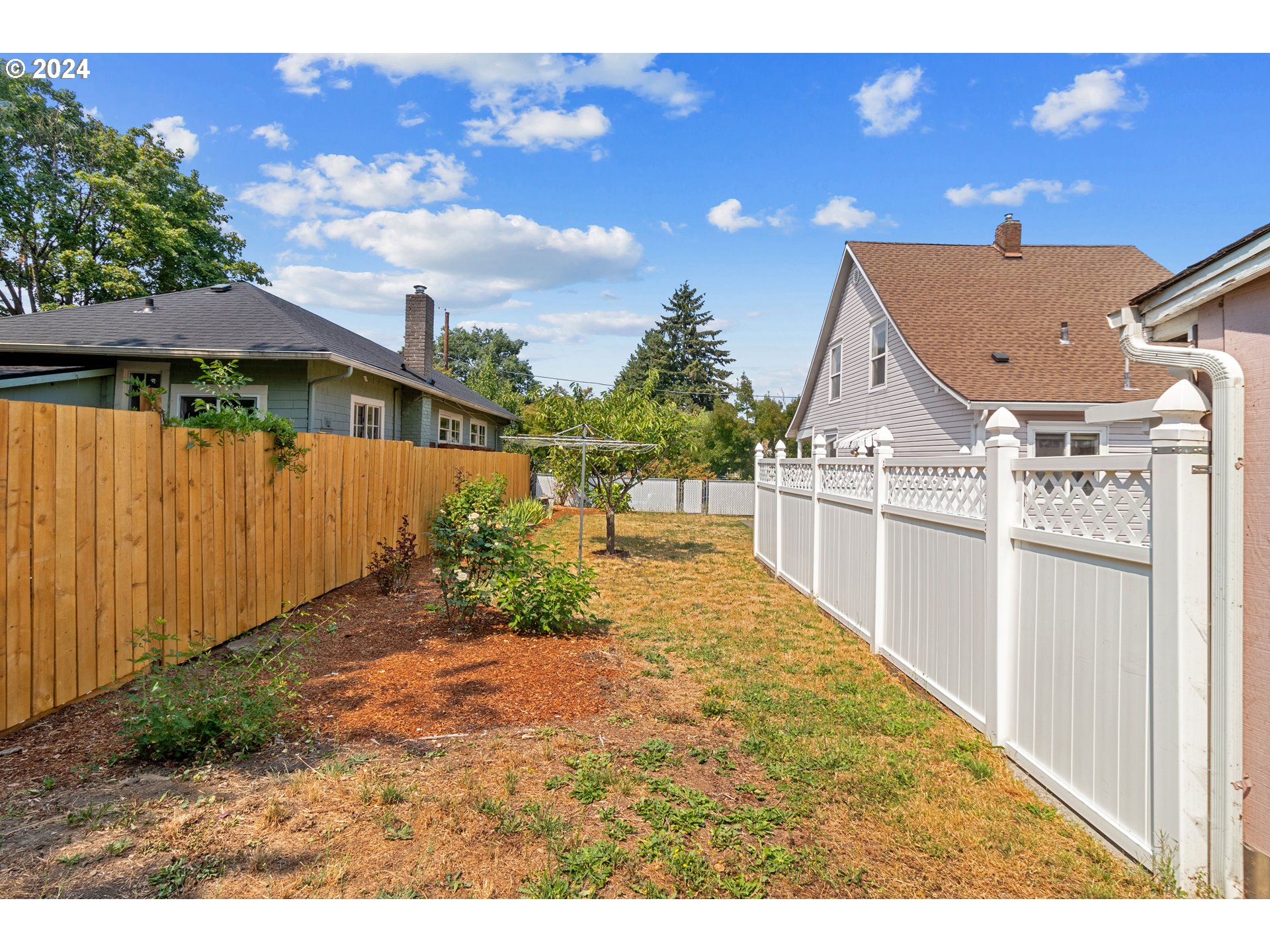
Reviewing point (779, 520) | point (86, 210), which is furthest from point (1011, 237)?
point (86, 210)

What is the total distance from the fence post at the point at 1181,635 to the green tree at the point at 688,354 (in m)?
45.8

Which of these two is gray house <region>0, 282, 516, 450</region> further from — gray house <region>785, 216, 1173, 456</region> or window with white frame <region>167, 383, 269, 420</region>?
gray house <region>785, 216, 1173, 456</region>

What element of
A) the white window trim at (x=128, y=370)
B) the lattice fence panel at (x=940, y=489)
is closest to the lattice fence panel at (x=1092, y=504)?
the lattice fence panel at (x=940, y=489)

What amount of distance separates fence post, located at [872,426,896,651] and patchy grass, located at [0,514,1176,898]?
55.1 inches

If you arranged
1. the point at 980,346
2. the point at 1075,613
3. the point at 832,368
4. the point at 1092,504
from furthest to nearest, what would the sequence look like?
the point at 832,368 < the point at 980,346 < the point at 1075,613 < the point at 1092,504

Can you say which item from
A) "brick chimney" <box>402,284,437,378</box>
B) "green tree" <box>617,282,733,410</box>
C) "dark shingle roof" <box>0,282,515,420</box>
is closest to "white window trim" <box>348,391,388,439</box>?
"dark shingle roof" <box>0,282,515,420</box>

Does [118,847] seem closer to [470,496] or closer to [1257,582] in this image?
[1257,582]

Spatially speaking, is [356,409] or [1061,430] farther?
[356,409]

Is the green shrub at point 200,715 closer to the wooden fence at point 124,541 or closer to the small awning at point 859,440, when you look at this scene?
the wooden fence at point 124,541

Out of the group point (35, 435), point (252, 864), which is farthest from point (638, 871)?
A: point (35, 435)

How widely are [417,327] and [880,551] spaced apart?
13789 mm

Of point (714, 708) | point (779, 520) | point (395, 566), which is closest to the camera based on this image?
point (714, 708)

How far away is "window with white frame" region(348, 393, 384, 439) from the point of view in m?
12.0

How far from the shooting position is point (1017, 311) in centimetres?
1272
